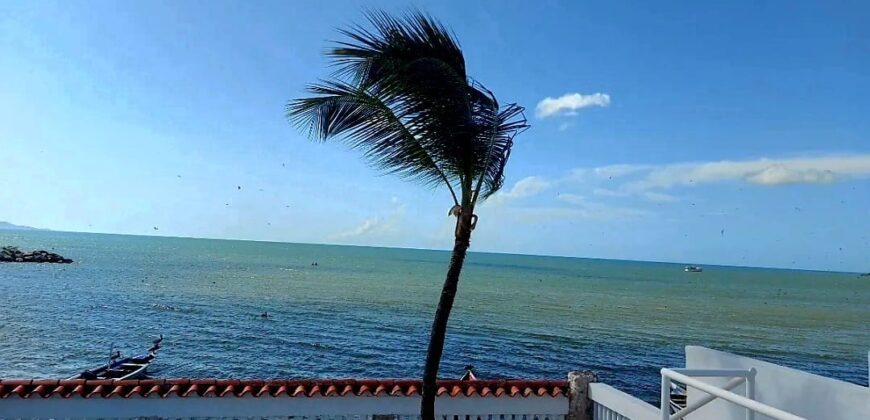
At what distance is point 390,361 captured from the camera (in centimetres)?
2198

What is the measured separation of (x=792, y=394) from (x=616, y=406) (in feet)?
4.09

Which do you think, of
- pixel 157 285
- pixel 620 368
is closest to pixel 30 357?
pixel 620 368

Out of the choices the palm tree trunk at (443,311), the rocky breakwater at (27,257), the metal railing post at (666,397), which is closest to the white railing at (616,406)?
the metal railing post at (666,397)

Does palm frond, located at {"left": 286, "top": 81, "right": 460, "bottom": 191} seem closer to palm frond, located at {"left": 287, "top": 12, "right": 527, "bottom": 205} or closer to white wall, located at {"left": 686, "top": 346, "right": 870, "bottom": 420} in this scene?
palm frond, located at {"left": 287, "top": 12, "right": 527, "bottom": 205}

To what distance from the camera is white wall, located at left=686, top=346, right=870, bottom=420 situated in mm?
3607

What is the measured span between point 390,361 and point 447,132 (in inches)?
734

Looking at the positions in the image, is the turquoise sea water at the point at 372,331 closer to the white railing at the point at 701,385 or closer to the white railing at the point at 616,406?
→ the white railing at the point at 616,406

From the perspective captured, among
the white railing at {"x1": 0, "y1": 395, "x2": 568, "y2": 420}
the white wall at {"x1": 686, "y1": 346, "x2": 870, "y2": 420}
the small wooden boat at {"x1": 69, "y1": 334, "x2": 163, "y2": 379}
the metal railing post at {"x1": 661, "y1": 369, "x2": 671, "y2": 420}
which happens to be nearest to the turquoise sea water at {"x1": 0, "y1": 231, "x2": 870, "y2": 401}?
the small wooden boat at {"x1": 69, "y1": 334, "x2": 163, "y2": 379}

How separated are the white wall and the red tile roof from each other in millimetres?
1226

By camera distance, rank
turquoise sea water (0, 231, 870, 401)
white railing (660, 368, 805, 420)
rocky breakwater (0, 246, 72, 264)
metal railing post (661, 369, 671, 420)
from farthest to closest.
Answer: rocky breakwater (0, 246, 72, 264) < turquoise sea water (0, 231, 870, 401) < metal railing post (661, 369, 671, 420) < white railing (660, 368, 805, 420)

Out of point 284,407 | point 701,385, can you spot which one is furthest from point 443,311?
point 701,385

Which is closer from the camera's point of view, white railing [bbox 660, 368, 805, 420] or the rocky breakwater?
white railing [bbox 660, 368, 805, 420]

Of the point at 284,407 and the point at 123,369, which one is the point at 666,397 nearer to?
the point at 284,407

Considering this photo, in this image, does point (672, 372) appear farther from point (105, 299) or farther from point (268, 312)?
point (105, 299)
